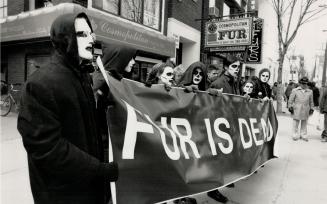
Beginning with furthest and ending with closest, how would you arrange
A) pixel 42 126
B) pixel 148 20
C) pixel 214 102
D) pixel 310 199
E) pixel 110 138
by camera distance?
pixel 148 20, pixel 310 199, pixel 214 102, pixel 110 138, pixel 42 126

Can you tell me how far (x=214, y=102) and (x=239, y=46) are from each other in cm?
916

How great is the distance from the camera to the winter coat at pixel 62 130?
153 centimetres

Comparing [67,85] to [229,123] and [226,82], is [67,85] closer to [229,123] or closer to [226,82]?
[229,123]

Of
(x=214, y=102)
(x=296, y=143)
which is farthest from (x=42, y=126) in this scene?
(x=296, y=143)

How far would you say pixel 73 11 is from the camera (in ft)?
24.6

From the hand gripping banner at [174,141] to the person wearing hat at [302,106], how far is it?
5393mm

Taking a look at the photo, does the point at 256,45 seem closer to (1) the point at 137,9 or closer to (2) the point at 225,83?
(1) the point at 137,9

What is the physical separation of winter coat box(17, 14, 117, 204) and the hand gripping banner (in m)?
0.33

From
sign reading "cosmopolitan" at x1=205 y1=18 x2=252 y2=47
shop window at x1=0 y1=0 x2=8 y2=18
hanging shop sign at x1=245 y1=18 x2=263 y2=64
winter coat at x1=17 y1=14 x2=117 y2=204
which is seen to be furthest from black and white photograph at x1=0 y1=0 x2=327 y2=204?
hanging shop sign at x1=245 y1=18 x2=263 y2=64

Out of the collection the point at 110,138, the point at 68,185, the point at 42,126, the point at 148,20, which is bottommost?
the point at 68,185

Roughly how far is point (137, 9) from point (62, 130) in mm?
10277

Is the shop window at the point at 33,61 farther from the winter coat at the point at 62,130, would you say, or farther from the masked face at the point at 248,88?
the winter coat at the point at 62,130

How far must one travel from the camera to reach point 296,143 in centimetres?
857

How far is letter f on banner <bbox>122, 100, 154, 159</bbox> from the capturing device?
2.16 meters
